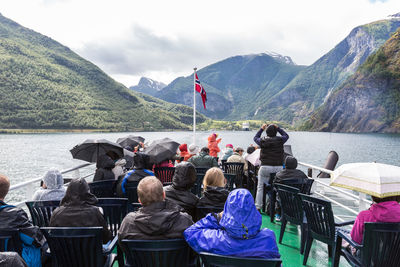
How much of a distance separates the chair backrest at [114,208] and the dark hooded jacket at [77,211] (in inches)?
16.9

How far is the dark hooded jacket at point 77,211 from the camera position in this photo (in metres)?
2.18

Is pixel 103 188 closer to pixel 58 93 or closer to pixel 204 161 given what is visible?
pixel 204 161

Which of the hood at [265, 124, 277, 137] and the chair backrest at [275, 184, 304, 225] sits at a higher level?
the hood at [265, 124, 277, 137]

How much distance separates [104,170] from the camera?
438 centimetres

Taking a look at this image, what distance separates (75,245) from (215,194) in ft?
4.44

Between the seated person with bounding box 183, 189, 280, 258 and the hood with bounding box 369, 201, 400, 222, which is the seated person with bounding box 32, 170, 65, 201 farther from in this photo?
the hood with bounding box 369, 201, 400, 222

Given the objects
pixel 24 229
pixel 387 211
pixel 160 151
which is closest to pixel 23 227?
pixel 24 229

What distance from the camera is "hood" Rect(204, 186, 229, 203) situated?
274cm

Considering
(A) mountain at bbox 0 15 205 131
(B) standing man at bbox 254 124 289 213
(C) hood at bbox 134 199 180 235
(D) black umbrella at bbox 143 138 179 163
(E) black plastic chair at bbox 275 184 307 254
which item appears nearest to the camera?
(C) hood at bbox 134 199 180 235

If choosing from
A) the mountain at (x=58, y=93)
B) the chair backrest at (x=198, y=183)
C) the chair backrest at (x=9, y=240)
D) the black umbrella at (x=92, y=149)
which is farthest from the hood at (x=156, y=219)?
the mountain at (x=58, y=93)

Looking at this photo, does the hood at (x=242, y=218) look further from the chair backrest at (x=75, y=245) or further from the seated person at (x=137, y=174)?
the seated person at (x=137, y=174)

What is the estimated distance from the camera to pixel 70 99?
13850 centimetres

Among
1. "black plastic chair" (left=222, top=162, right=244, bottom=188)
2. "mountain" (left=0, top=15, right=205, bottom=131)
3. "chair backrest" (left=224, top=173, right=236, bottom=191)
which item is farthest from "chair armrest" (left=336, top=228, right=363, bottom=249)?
"mountain" (left=0, top=15, right=205, bottom=131)

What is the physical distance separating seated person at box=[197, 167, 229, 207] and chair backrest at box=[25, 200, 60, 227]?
4.88 feet
